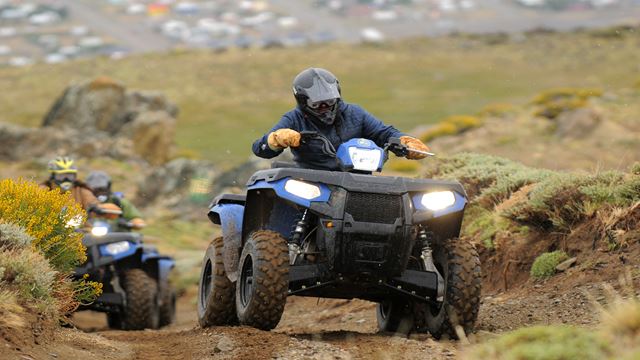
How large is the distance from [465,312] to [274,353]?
177cm

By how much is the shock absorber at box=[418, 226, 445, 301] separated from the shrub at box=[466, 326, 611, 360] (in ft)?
7.74

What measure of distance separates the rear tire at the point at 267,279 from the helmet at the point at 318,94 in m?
1.34

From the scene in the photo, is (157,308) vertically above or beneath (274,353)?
beneath

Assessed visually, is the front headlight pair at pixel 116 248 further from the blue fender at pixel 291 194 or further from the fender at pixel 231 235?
the blue fender at pixel 291 194

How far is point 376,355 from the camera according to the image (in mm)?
8422

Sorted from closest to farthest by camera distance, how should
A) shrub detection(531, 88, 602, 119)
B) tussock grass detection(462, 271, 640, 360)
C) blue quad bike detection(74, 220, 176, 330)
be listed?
tussock grass detection(462, 271, 640, 360)
blue quad bike detection(74, 220, 176, 330)
shrub detection(531, 88, 602, 119)

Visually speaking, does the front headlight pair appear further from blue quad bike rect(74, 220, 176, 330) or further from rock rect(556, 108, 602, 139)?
rock rect(556, 108, 602, 139)

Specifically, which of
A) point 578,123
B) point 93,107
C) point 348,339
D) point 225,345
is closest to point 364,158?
point 348,339

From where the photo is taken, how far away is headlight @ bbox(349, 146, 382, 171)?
9.55 meters

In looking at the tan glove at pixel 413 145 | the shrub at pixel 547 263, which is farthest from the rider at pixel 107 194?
the tan glove at pixel 413 145

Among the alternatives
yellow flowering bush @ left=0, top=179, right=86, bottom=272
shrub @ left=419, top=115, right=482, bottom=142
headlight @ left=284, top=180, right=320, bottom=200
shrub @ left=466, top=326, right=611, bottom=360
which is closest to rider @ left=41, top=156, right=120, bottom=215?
yellow flowering bush @ left=0, top=179, right=86, bottom=272

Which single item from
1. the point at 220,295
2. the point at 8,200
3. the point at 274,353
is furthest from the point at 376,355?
the point at 8,200

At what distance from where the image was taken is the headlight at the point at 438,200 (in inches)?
373

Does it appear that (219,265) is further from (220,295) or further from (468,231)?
(468,231)
